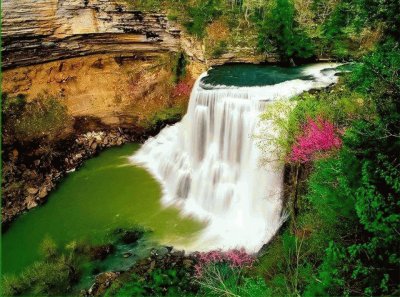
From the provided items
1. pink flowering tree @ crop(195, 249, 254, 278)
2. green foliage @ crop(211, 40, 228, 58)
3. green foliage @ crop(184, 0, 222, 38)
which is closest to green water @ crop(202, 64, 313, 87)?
green foliage @ crop(211, 40, 228, 58)

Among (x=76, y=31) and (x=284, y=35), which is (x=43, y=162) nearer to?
(x=76, y=31)

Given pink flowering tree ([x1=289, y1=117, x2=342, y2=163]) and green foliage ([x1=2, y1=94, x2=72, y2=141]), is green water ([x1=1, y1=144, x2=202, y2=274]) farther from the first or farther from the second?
pink flowering tree ([x1=289, y1=117, x2=342, y2=163])

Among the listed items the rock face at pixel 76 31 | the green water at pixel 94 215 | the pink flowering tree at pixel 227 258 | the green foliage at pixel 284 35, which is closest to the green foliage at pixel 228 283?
the pink flowering tree at pixel 227 258

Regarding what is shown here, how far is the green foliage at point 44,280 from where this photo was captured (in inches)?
455

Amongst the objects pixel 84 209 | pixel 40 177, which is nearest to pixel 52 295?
pixel 84 209

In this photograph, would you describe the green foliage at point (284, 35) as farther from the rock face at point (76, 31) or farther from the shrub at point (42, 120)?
the shrub at point (42, 120)

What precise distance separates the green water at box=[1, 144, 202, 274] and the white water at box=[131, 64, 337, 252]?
796mm

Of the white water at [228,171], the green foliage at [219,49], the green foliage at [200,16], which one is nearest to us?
the white water at [228,171]

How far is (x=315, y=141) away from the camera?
10.3 meters

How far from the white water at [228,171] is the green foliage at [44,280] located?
4110mm

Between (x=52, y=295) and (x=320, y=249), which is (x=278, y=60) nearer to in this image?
(x=320, y=249)

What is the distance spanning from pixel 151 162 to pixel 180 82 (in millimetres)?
5497

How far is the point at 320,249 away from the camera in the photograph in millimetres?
7547

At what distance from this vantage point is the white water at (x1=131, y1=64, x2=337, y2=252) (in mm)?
13430
